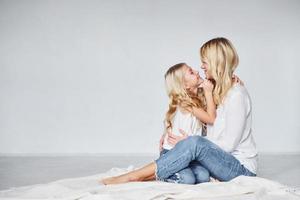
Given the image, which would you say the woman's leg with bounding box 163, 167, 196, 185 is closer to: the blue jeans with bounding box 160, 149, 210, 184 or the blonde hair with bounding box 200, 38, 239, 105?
the blue jeans with bounding box 160, 149, 210, 184

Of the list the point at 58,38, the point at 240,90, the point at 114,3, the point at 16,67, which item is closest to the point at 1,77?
the point at 16,67

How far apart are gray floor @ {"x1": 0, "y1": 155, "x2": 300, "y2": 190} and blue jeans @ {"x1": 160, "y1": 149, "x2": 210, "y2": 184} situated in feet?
2.82

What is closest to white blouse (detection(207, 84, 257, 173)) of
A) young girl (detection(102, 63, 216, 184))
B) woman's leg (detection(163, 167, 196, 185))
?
young girl (detection(102, 63, 216, 184))

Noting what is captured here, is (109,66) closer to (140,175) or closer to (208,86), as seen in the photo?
(208,86)

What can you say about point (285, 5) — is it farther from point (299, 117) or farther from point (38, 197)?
point (38, 197)

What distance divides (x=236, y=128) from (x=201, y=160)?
29 centimetres

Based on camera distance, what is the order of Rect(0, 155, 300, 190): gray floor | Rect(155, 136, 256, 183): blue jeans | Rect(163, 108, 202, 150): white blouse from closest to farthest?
1. Rect(155, 136, 256, 183): blue jeans
2. Rect(163, 108, 202, 150): white blouse
3. Rect(0, 155, 300, 190): gray floor

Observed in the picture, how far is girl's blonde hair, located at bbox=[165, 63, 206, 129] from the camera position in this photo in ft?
11.4

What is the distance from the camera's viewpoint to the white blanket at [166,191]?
2.80 m

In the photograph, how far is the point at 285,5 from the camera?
605 centimetres

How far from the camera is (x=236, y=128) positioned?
3092 millimetres

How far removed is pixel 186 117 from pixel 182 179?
0.49 m

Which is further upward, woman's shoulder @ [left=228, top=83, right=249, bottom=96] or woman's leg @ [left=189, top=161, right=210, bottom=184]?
woman's shoulder @ [left=228, top=83, right=249, bottom=96]

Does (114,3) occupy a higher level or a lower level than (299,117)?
higher
